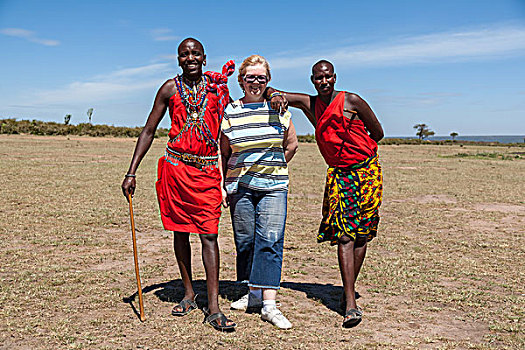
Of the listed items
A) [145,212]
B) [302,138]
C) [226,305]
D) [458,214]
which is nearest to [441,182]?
[458,214]

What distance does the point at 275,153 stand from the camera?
4.38 metres

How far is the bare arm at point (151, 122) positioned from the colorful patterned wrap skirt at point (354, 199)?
1.53m

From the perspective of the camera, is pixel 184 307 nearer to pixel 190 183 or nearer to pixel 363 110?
pixel 190 183

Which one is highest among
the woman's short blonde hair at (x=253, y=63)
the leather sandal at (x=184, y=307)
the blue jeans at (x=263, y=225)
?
the woman's short blonde hair at (x=253, y=63)

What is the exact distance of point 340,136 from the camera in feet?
14.5

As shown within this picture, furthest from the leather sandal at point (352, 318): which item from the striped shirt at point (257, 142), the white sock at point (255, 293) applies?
the striped shirt at point (257, 142)

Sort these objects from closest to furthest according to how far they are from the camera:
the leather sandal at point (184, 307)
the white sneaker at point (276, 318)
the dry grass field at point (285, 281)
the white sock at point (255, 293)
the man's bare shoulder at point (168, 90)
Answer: the dry grass field at point (285, 281) < the white sneaker at point (276, 318) < the man's bare shoulder at point (168, 90) < the leather sandal at point (184, 307) < the white sock at point (255, 293)

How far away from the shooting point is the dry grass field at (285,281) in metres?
4.01

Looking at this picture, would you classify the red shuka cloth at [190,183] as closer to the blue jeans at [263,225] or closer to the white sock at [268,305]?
the blue jeans at [263,225]

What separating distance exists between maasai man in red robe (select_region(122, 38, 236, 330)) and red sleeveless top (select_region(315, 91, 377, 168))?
0.86 meters

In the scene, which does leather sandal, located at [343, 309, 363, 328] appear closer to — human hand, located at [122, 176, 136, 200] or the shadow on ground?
the shadow on ground

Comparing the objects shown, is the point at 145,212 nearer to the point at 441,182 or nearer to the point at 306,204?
the point at 306,204

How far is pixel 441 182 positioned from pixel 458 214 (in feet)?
18.5

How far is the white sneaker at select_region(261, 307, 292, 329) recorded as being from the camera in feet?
13.7
